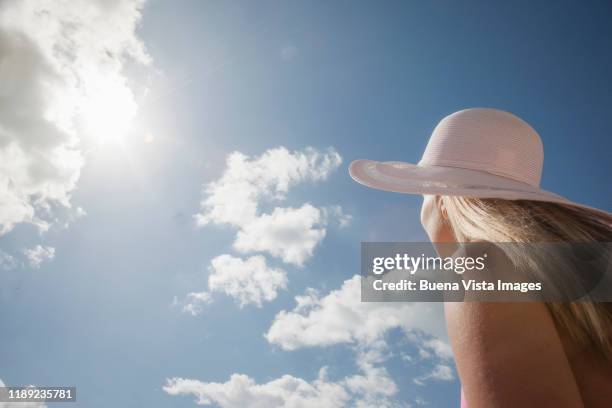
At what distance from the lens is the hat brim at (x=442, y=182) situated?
2809mm

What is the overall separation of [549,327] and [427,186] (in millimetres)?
1211

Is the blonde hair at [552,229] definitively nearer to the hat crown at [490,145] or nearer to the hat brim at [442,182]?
the hat brim at [442,182]

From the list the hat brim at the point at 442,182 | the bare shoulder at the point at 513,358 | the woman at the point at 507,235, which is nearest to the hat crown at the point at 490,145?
the woman at the point at 507,235

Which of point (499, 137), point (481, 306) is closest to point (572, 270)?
point (481, 306)

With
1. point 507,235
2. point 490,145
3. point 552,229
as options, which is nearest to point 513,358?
point 507,235

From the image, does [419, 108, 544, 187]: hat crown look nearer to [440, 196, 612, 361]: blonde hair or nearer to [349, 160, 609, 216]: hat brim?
[349, 160, 609, 216]: hat brim

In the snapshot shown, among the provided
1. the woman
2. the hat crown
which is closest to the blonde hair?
the woman

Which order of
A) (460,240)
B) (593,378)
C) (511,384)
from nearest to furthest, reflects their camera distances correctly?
1. (511,384)
2. (593,378)
3. (460,240)

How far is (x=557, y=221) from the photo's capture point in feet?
8.45

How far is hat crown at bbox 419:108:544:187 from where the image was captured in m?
3.41

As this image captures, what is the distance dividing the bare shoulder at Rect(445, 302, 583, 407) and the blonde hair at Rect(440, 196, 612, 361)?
197mm

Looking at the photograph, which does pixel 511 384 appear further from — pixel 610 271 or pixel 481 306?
pixel 610 271

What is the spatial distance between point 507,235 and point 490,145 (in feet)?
4.06

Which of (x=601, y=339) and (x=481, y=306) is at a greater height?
(x=481, y=306)
